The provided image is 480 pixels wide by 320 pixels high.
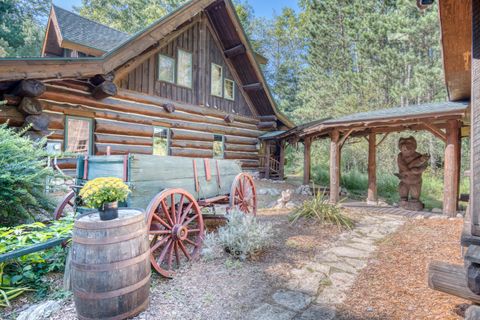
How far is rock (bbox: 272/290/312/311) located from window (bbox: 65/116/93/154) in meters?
7.01

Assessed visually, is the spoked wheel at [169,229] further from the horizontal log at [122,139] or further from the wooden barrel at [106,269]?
the horizontal log at [122,139]

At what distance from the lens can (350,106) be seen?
1659 centimetres

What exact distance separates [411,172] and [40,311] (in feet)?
28.8

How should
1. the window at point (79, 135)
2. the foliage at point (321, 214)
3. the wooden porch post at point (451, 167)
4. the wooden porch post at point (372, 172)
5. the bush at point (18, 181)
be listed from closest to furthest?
the bush at point (18, 181), the foliage at point (321, 214), the wooden porch post at point (451, 167), the window at point (79, 135), the wooden porch post at point (372, 172)

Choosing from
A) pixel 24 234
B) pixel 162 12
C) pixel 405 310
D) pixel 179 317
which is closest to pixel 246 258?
pixel 179 317

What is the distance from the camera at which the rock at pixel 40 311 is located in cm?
236

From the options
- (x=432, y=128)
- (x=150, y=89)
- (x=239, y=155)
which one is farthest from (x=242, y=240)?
(x=239, y=155)

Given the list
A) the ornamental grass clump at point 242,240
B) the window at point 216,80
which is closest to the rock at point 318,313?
the ornamental grass clump at point 242,240

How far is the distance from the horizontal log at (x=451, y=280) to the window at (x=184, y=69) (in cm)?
975

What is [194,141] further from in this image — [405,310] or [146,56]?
[405,310]

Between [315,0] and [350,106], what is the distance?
8.72 meters

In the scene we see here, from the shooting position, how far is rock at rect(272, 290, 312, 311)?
2.64 metres

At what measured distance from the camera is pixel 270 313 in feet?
8.24

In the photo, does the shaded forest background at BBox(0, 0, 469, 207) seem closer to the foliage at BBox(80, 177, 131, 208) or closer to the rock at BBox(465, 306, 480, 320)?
the rock at BBox(465, 306, 480, 320)
